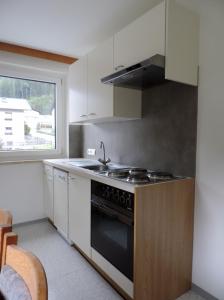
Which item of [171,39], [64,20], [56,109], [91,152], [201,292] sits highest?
[64,20]

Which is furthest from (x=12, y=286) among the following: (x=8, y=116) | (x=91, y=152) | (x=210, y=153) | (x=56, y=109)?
(x=56, y=109)

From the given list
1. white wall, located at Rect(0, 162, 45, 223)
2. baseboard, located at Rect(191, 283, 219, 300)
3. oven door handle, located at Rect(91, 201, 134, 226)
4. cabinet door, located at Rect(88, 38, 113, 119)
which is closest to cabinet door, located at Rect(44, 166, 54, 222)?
white wall, located at Rect(0, 162, 45, 223)

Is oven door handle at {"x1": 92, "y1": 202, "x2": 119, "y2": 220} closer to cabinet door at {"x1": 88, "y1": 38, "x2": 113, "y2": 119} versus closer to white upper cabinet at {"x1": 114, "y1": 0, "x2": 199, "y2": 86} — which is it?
cabinet door at {"x1": 88, "y1": 38, "x2": 113, "y2": 119}

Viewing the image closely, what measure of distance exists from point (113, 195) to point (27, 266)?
105 centimetres

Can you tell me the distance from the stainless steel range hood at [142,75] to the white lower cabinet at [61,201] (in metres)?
1.14

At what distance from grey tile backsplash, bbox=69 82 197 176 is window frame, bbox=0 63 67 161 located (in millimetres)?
977

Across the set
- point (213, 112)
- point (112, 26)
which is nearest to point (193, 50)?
point (213, 112)

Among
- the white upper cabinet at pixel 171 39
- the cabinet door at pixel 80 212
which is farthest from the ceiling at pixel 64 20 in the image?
the cabinet door at pixel 80 212

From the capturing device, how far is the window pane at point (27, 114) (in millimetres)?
2832

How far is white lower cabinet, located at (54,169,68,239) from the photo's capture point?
2369mm

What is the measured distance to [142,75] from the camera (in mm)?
1670

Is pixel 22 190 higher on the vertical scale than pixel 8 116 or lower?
lower

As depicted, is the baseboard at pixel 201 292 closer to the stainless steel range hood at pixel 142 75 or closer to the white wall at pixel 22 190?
the stainless steel range hood at pixel 142 75

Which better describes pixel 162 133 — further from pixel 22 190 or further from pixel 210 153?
pixel 22 190
